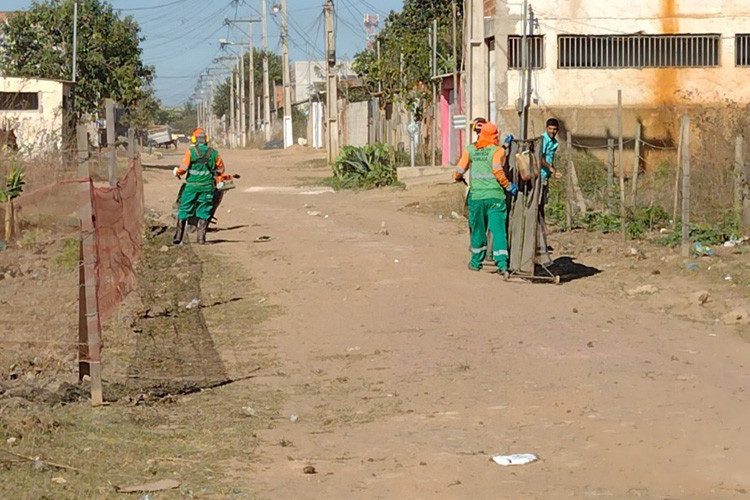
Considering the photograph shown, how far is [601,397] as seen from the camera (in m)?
7.73

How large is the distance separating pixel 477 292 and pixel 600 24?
42.5 ft

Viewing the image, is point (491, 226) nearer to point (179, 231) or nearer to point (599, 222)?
point (599, 222)

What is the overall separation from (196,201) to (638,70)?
10.5 m

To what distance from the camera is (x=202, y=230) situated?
1723 centimetres

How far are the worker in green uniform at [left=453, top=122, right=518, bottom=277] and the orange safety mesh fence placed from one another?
141 inches

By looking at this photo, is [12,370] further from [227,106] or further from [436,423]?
[227,106]

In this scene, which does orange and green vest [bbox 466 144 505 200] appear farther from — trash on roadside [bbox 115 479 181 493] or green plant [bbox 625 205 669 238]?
trash on roadside [bbox 115 479 181 493]

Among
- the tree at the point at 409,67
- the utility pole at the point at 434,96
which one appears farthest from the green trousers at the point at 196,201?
the tree at the point at 409,67

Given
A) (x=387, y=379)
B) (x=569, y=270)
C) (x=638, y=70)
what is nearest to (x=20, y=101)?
(x=638, y=70)

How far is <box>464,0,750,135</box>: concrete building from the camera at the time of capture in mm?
23438

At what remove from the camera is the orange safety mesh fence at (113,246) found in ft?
31.6

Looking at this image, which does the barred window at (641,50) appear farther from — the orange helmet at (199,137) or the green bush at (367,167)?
the orange helmet at (199,137)

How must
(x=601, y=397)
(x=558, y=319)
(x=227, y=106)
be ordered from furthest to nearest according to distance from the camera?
1. (x=227, y=106)
2. (x=558, y=319)
3. (x=601, y=397)

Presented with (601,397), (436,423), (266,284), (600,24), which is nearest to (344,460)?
(436,423)
